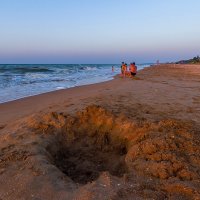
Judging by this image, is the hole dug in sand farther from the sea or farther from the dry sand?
the sea

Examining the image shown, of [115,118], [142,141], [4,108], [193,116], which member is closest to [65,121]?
[115,118]

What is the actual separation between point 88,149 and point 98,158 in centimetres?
34

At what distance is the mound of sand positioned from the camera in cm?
331

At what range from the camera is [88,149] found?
5.04 metres

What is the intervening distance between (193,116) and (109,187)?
11.7ft

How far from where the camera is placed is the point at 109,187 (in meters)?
3.34

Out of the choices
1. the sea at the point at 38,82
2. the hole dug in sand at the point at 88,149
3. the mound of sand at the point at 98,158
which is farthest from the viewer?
the sea at the point at 38,82

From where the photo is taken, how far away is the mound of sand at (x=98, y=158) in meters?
3.31

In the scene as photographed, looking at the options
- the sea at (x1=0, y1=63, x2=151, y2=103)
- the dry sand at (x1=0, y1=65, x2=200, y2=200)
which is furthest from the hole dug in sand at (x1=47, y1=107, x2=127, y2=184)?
the sea at (x1=0, y1=63, x2=151, y2=103)

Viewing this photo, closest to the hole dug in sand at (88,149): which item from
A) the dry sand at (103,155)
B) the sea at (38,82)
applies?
the dry sand at (103,155)

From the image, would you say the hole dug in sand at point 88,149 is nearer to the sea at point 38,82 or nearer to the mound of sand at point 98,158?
the mound of sand at point 98,158

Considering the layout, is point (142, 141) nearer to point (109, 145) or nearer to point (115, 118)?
point (109, 145)

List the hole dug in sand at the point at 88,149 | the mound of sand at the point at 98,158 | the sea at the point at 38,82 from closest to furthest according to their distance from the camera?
the mound of sand at the point at 98,158, the hole dug in sand at the point at 88,149, the sea at the point at 38,82

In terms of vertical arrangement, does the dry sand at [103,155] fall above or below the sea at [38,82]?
above
